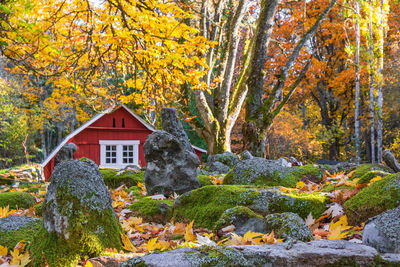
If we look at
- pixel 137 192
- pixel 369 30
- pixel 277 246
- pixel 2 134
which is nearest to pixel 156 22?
pixel 137 192

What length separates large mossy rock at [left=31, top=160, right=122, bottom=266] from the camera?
2.37 m

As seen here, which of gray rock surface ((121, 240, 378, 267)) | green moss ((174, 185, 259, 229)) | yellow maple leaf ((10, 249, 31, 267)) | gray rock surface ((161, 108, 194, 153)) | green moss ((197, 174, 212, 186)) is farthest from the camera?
gray rock surface ((161, 108, 194, 153))

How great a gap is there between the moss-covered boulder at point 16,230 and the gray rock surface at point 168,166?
2.61 m

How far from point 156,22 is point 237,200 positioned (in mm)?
4427

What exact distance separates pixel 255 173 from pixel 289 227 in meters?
2.82

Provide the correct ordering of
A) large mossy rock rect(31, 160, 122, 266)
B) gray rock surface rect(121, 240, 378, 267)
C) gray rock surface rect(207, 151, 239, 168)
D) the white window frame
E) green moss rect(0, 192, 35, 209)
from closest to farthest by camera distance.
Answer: gray rock surface rect(121, 240, 378, 267)
large mossy rock rect(31, 160, 122, 266)
green moss rect(0, 192, 35, 209)
gray rock surface rect(207, 151, 239, 168)
the white window frame

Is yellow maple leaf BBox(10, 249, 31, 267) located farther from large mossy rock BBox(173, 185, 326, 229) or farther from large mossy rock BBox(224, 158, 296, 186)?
large mossy rock BBox(224, 158, 296, 186)

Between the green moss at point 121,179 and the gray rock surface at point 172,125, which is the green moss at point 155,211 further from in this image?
the green moss at point 121,179

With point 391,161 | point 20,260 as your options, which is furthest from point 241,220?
point 391,161

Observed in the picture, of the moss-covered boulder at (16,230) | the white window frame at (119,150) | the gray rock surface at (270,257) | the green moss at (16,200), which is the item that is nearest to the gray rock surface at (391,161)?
the gray rock surface at (270,257)

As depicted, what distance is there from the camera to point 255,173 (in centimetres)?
525

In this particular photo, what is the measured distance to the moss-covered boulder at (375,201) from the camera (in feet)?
9.49

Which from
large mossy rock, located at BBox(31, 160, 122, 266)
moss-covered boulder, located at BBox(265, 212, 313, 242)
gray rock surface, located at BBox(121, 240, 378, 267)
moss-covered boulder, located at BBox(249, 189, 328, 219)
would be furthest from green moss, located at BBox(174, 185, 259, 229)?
gray rock surface, located at BBox(121, 240, 378, 267)

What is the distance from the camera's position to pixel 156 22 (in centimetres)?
662
